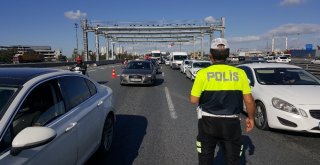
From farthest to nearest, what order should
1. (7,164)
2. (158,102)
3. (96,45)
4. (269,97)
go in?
(96,45)
(158,102)
(269,97)
(7,164)

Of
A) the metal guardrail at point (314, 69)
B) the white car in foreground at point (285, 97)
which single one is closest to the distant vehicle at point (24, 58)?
the metal guardrail at point (314, 69)

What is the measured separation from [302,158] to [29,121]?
4.20m

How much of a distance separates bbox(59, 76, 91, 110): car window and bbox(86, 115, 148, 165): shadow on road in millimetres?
1038

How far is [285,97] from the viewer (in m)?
6.86

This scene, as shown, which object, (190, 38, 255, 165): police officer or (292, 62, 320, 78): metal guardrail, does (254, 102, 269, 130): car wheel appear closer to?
(190, 38, 255, 165): police officer

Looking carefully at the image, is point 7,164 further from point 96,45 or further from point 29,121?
point 96,45

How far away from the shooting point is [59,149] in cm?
328

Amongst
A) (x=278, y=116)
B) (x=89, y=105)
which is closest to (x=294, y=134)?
(x=278, y=116)

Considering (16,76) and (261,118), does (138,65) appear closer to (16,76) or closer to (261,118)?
(261,118)

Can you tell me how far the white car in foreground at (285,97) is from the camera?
6.43 meters

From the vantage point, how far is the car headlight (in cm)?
656

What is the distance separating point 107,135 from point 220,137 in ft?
8.23

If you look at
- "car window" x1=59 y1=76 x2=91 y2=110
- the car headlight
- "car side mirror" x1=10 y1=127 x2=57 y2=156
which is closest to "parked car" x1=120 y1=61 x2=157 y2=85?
the car headlight

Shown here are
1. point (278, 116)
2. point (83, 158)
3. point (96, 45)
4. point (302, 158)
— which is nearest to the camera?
point (83, 158)
